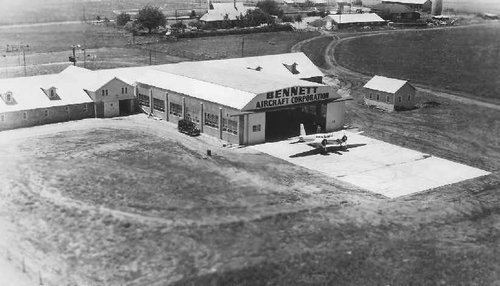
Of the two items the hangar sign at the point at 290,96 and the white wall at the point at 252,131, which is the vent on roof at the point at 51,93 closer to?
the white wall at the point at 252,131

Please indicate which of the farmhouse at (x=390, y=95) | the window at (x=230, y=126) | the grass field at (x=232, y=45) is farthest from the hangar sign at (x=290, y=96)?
the grass field at (x=232, y=45)

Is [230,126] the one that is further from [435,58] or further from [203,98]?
[435,58]

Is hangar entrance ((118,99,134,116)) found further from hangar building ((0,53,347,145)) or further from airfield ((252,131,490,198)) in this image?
airfield ((252,131,490,198))

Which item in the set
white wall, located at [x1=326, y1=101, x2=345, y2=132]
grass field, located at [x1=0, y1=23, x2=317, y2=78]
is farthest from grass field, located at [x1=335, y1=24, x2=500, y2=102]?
white wall, located at [x1=326, y1=101, x2=345, y2=132]

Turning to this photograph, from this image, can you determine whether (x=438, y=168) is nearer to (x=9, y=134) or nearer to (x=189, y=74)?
(x=189, y=74)

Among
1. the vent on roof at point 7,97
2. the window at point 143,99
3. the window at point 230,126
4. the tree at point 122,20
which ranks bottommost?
the window at point 230,126
